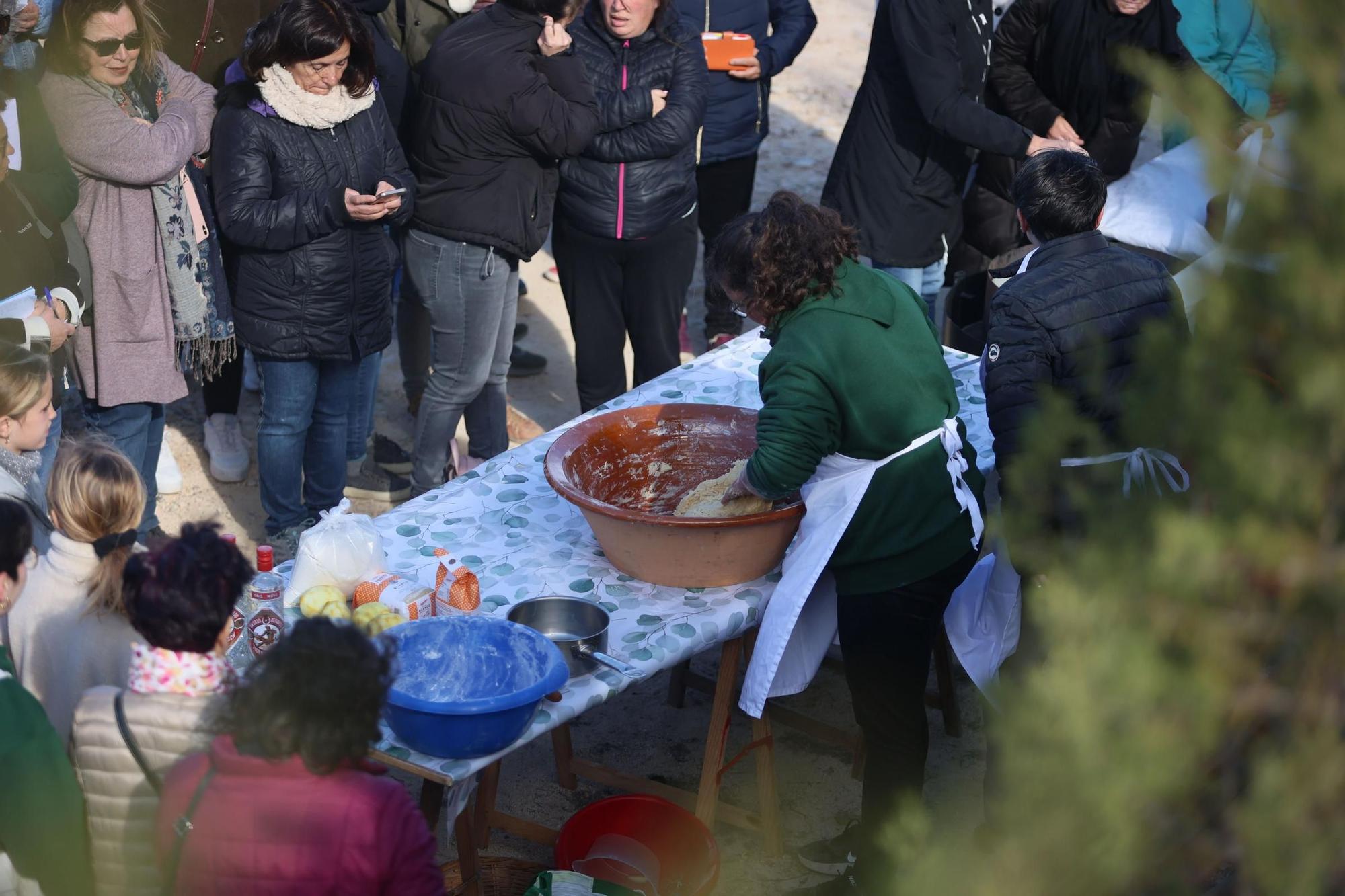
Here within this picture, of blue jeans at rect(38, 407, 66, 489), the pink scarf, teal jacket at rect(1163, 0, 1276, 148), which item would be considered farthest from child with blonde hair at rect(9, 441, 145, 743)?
teal jacket at rect(1163, 0, 1276, 148)

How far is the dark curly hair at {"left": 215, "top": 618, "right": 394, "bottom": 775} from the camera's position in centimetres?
187

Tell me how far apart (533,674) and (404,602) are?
407 mm

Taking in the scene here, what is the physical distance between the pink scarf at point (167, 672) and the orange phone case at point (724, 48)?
3.84 metres

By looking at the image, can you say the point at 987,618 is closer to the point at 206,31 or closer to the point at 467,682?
the point at 467,682

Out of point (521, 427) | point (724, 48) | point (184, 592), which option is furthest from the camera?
point (521, 427)

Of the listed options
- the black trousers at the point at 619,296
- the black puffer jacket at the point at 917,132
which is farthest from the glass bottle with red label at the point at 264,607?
the black puffer jacket at the point at 917,132

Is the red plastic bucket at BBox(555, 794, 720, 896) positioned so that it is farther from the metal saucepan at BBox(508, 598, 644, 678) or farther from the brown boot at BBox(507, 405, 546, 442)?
the brown boot at BBox(507, 405, 546, 442)

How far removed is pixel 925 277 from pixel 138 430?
9.66ft

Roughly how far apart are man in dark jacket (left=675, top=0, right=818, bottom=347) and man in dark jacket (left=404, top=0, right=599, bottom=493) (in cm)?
112

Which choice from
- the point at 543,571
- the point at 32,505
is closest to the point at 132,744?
the point at 32,505

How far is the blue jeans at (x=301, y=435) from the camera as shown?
13.7 ft

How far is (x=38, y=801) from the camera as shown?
6.83 feet

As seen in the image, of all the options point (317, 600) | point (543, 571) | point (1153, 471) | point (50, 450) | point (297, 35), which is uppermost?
point (1153, 471)

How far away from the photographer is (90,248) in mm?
3879
